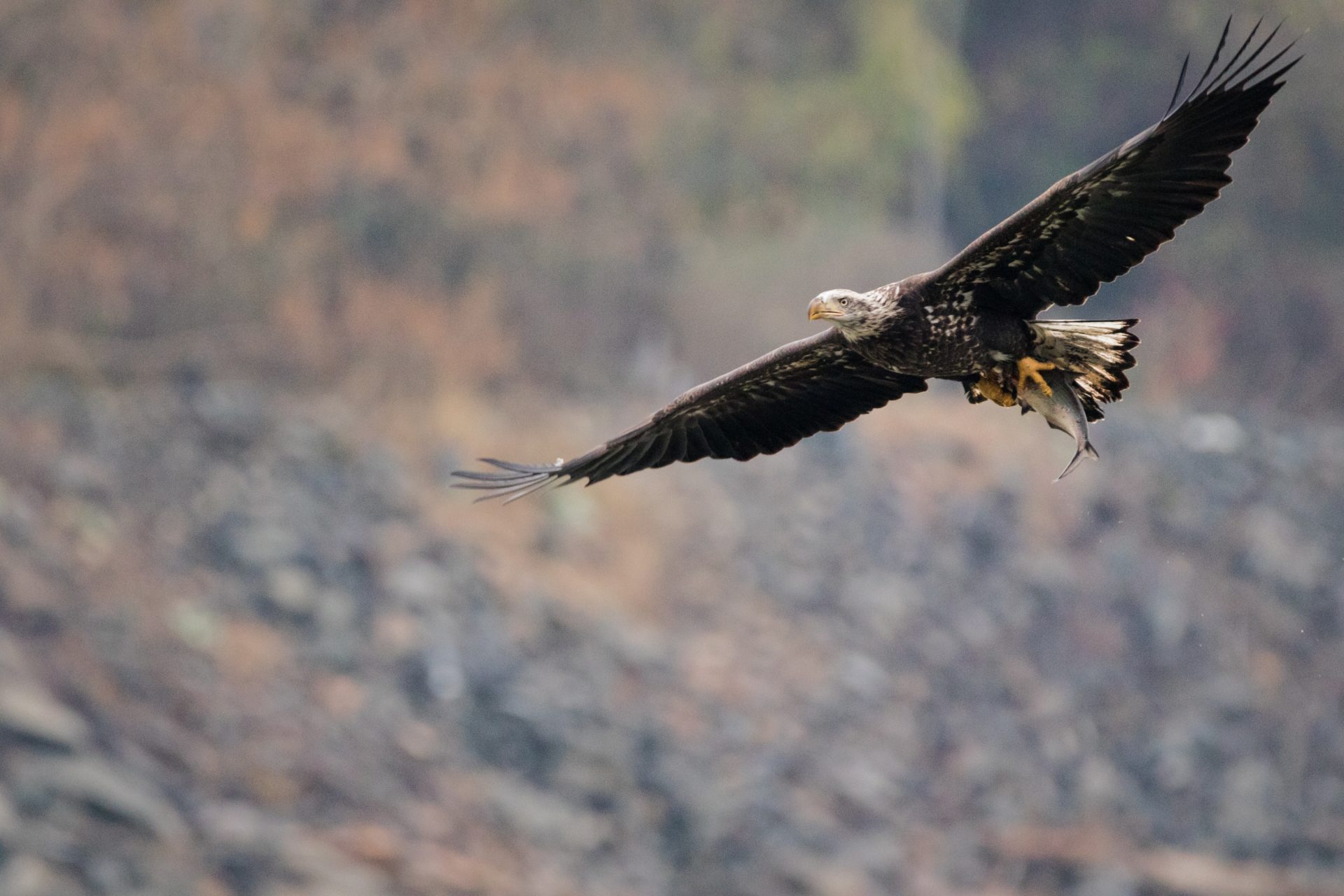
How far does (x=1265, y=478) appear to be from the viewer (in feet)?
51.7

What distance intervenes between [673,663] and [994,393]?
30.9 feet

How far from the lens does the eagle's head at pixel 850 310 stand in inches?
A: 212

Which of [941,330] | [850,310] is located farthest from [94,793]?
[941,330]

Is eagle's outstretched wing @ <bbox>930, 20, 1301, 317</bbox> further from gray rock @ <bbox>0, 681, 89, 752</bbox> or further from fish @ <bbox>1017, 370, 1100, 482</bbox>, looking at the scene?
gray rock @ <bbox>0, 681, 89, 752</bbox>

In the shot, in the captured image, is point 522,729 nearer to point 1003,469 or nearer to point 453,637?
point 453,637

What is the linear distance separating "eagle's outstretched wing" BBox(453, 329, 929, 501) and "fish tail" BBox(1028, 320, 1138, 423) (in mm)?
623

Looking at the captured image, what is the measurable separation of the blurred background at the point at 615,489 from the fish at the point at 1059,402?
719 centimetres

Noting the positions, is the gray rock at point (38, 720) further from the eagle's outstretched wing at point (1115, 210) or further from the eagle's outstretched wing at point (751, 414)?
the eagle's outstretched wing at point (1115, 210)

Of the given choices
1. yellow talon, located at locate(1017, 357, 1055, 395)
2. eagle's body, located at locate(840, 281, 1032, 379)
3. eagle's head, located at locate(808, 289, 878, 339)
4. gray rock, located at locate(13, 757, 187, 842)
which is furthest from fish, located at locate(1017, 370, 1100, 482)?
gray rock, located at locate(13, 757, 187, 842)

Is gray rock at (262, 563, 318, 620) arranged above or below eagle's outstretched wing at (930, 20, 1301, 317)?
above

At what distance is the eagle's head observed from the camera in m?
5.38

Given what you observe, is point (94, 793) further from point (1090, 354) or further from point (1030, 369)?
point (1090, 354)

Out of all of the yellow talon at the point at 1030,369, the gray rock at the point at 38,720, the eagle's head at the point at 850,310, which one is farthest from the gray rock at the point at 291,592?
the yellow talon at the point at 1030,369

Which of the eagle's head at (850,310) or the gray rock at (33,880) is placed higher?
the gray rock at (33,880)
